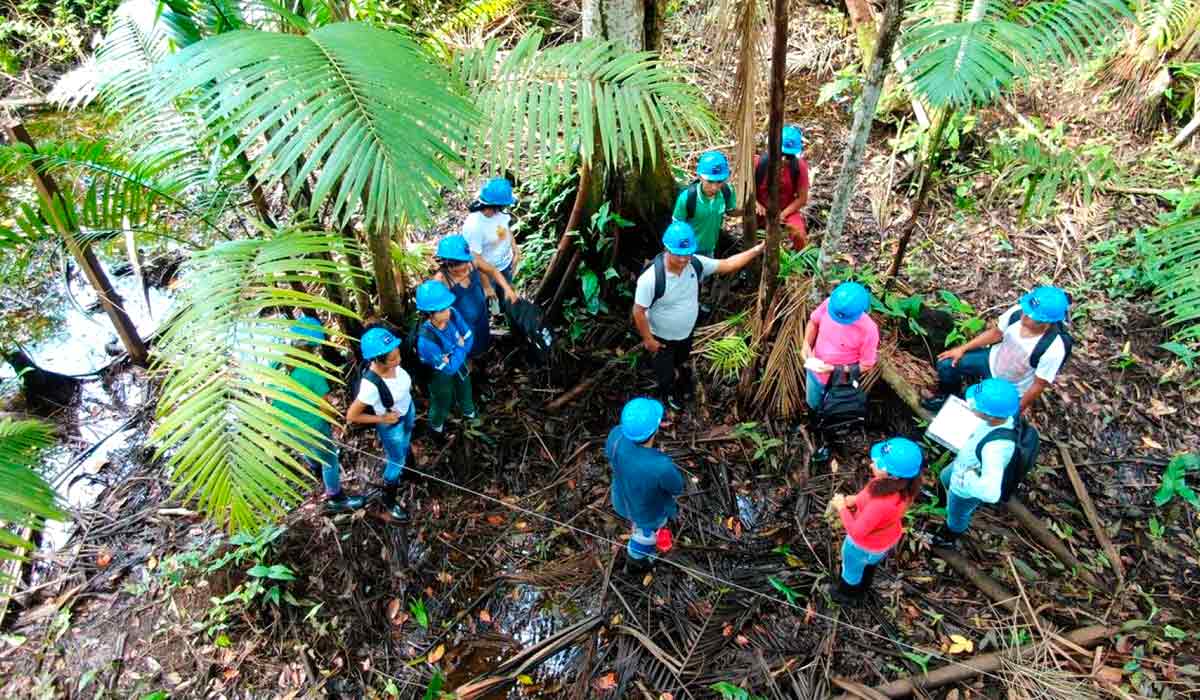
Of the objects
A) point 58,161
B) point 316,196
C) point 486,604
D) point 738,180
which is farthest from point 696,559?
point 58,161

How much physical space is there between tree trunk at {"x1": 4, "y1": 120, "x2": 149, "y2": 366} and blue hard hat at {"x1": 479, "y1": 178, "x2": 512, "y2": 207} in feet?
7.04

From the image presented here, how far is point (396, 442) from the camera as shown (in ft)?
13.3

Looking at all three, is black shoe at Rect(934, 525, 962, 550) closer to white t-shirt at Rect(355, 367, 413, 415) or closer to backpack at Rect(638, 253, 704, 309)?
backpack at Rect(638, 253, 704, 309)

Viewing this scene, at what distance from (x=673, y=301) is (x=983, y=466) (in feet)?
6.04

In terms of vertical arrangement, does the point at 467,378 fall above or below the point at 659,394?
above

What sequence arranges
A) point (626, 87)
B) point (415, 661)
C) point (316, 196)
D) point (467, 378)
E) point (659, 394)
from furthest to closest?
point (659, 394) < point (467, 378) < point (415, 661) < point (626, 87) < point (316, 196)

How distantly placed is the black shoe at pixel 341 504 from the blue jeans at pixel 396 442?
0.73 feet

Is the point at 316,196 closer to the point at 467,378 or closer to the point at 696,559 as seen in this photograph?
the point at 467,378

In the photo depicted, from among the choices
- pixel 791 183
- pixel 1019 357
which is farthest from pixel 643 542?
pixel 791 183

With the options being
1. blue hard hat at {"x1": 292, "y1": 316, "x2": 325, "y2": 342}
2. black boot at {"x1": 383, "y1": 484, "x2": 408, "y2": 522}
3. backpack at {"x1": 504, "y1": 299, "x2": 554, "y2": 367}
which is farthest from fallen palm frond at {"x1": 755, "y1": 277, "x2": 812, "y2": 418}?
blue hard hat at {"x1": 292, "y1": 316, "x2": 325, "y2": 342}

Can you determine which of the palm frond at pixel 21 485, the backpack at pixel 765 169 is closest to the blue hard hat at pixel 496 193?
the backpack at pixel 765 169

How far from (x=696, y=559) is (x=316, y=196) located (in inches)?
112

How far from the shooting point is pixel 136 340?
537 cm

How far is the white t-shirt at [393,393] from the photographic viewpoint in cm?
371
